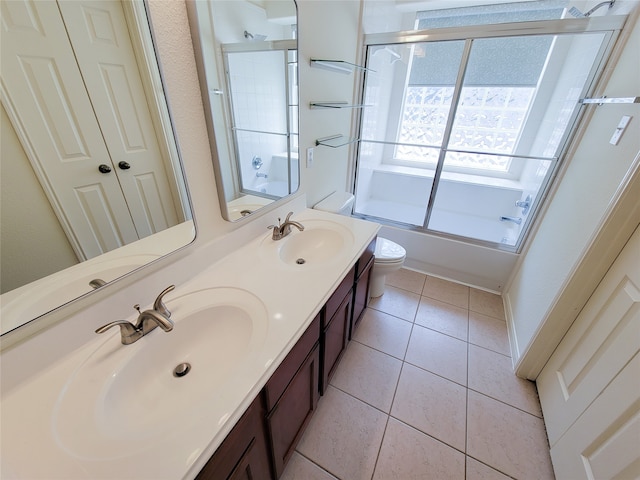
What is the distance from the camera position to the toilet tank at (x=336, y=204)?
1896 mm

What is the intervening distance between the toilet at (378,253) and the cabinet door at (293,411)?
94 cm

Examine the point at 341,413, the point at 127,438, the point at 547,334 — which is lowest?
the point at 341,413

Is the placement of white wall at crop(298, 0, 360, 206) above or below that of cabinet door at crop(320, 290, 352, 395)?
above

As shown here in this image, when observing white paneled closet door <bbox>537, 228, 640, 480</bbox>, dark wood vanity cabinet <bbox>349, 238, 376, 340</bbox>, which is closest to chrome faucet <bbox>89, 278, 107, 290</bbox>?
dark wood vanity cabinet <bbox>349, 238, 376, 340</bbox>

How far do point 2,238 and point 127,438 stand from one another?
0.51 metres

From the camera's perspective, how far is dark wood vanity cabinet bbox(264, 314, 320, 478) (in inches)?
32.1

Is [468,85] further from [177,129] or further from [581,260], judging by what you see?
[177,129]

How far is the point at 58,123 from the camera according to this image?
61 cm

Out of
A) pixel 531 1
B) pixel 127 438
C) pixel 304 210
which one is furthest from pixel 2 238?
pixel 531 1

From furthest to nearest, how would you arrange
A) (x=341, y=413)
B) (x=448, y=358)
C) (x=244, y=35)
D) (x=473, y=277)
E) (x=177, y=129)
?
(x=473, y=277) < (x=448, y=358) < (x=341, y=413) < (x=244, y=35) < (x=177, y=129)

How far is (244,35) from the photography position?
107 cm

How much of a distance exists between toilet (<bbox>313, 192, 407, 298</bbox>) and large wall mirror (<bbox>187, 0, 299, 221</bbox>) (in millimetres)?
515

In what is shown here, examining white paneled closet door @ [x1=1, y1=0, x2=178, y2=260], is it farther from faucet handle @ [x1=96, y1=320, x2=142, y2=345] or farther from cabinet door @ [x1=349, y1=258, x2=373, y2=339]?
cabinet door @ [x1=349, y1=258, x2=373, y2=339]

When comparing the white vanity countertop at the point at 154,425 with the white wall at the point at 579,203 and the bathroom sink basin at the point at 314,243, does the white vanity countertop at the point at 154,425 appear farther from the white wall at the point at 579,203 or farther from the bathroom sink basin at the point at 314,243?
the white wall at the point at 579,203
